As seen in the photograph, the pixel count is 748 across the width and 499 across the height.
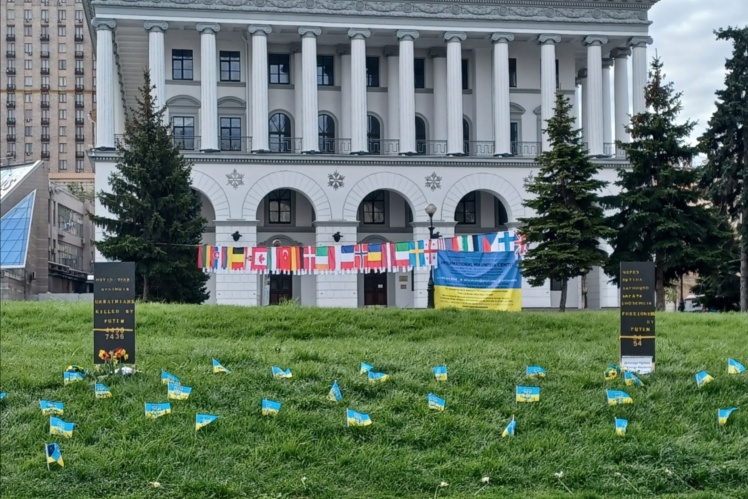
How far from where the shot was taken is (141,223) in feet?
103

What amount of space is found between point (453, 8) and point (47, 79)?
98.4 m

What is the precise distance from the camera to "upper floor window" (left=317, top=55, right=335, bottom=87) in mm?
48312

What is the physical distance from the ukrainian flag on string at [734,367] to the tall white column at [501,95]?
106 ft

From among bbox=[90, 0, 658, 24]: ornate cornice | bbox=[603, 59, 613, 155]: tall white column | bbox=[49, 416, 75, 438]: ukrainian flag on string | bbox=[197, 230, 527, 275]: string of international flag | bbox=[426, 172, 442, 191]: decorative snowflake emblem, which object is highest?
bbox=[90, 0, 658, 24]: ornate cornice

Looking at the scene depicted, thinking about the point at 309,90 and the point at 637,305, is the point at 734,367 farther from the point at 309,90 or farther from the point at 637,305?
the point at 309,90

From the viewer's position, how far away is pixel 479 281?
26281 mm

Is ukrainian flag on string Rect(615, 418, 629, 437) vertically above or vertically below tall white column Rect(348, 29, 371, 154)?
below

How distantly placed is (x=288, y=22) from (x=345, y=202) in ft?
30.7

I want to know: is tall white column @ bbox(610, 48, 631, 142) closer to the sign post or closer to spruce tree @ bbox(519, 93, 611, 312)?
spruce tree @ bbox(519, 93, 611, 312)

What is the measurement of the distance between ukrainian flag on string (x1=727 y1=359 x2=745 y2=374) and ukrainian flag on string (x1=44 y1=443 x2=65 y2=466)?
9579mm

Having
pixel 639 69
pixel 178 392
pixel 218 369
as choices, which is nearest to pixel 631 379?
pixel 218 369

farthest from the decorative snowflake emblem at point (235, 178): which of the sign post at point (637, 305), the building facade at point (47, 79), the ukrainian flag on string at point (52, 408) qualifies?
the building facade at point (47, 79)

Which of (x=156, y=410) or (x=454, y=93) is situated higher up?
(x=454, y=93)

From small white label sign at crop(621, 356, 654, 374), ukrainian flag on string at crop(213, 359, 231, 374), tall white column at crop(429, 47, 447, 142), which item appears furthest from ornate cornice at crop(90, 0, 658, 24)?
small white label sign at crop(621, 356, 654, 374)
